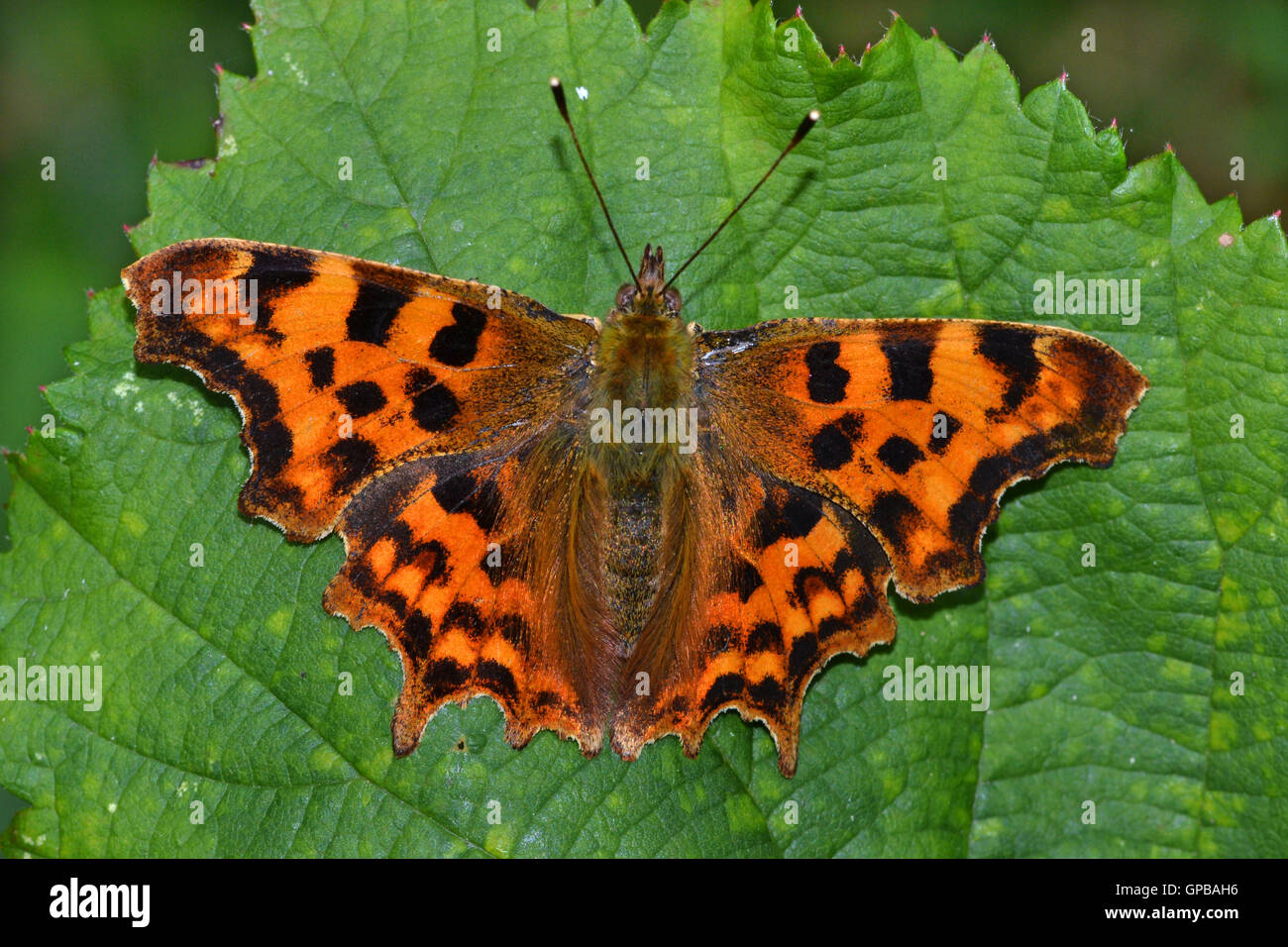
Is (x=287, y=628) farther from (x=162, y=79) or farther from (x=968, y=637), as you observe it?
(x=162, y=79)

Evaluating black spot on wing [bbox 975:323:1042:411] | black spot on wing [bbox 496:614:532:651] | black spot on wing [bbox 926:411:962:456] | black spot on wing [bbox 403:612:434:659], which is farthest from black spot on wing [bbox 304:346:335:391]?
black spot on wing [bbox 975:323:1042:411]

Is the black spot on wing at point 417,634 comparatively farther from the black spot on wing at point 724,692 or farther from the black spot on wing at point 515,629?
the black spot on wing at point 724,692

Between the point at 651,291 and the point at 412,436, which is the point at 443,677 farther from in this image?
the point at 651,291

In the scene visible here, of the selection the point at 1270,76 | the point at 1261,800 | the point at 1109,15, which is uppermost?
the point at 1109,15

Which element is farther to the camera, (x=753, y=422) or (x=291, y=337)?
(x=753, y=422)

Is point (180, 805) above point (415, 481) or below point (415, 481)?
below

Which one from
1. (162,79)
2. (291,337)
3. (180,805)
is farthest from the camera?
(162,79)

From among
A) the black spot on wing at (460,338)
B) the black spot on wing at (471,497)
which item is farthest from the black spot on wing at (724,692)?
the black spot on wing at (460,338)

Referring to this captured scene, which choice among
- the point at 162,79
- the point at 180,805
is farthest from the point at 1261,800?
the point at 162,79
